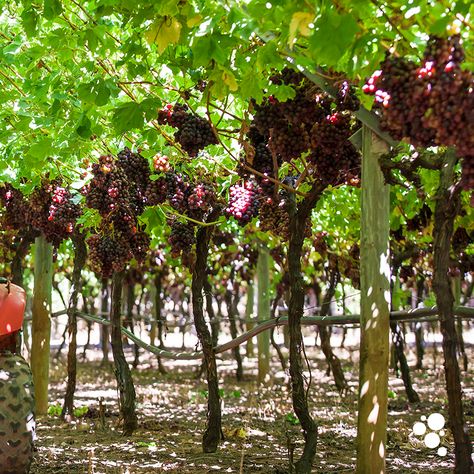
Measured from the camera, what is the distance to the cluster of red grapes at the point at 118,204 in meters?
4.74

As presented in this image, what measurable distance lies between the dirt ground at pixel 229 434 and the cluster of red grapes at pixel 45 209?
1908mm

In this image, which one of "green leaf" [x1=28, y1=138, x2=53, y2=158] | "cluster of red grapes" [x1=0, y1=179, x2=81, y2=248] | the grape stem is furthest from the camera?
"cluster of red grapes" [x1=0, y1=179, x2=81, y2=248]

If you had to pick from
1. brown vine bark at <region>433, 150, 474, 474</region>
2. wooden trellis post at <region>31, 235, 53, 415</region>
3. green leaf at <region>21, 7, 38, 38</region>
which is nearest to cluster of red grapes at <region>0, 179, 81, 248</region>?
wooden trellis post at <region>31, 235, 53, 415</region>

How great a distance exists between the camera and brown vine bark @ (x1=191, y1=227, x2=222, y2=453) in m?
5.59

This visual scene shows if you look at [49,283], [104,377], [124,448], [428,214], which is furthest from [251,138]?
[104,377]

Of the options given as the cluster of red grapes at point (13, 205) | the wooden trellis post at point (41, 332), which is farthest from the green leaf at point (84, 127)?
the wooden trellis post at point (41, 332)

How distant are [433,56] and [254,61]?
1451 mm

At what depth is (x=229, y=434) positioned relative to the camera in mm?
6332

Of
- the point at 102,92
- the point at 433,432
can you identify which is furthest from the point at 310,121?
the point at 433,432

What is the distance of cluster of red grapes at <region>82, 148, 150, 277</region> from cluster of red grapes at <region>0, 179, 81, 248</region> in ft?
1.15

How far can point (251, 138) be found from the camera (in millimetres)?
4164

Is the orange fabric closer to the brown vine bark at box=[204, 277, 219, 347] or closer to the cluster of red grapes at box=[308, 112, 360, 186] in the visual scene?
the cluster of red grapes at box=[308, 112, 360, 186]

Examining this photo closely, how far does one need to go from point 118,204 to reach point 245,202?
916 mm

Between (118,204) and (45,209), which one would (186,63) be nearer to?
(118,204)
